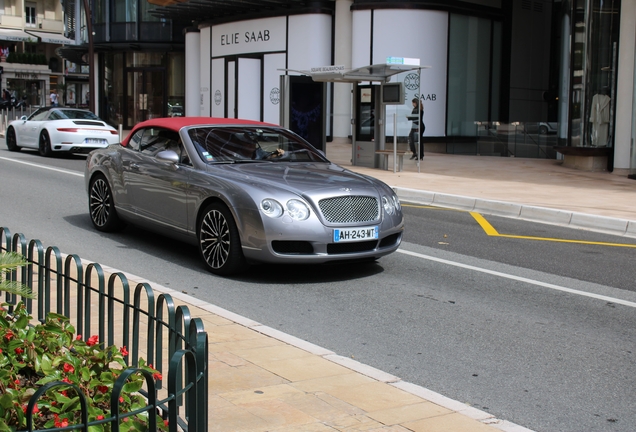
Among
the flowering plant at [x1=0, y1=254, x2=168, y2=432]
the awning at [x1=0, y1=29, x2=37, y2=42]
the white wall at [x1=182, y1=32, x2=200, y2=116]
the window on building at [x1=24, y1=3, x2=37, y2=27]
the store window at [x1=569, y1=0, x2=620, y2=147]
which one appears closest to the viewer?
the flowering plant at [x1=0, y1=254, x2=168, y2=432]

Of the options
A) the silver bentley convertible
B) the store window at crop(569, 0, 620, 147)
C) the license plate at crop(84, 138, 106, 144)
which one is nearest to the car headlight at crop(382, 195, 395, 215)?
the silver bentley convertible

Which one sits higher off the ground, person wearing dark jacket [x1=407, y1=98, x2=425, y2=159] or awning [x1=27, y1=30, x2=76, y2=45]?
awning [x1=27, y1=30, x2=76, y2=45]

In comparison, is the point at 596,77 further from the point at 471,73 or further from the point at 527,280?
the point at 527,280

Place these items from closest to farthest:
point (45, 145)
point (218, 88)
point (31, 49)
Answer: point (45, 145), point (218, 88), point (31, 49)

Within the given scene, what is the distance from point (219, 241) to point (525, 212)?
7.01 m

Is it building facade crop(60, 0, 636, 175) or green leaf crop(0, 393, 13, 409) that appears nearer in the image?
green leaf crop(0, 393, 13, 409)

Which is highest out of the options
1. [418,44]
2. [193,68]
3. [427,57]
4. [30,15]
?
[30,15]

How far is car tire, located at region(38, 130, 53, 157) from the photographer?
21.8 meters

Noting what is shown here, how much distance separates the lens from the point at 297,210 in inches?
297

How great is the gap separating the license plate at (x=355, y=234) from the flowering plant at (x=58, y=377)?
12.5 feet

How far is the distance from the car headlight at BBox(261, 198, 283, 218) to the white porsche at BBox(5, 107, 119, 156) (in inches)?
584

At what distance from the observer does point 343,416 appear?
425 centimetres

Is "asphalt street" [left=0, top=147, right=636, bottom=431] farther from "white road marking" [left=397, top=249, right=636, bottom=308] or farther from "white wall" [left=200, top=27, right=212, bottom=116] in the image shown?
"white wall" [left=200, top=27, right=212, bottom=116]

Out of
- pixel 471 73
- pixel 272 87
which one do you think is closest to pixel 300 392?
pixel 471 73
